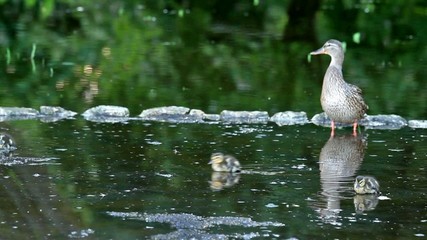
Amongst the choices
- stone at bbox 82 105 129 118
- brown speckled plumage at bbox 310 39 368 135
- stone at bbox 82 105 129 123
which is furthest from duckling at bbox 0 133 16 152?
brown speckled plumage at bbox 310 39 368 135

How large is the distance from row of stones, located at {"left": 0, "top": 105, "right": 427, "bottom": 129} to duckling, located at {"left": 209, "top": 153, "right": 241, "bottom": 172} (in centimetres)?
286

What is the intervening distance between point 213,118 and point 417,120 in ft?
7.97

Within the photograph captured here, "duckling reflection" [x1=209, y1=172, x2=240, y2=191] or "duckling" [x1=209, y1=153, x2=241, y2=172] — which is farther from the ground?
"duckling" [x1=209, y1=153, x2=241, y2=172]

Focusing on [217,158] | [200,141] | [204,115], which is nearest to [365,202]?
[217,158]

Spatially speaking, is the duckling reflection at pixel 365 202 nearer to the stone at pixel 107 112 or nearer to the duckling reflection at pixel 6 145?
the duckling reflection at pixel 6 145

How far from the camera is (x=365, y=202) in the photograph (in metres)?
9.41

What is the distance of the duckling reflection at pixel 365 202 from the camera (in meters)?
9.20

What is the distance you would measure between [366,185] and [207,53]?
1107 centimetres

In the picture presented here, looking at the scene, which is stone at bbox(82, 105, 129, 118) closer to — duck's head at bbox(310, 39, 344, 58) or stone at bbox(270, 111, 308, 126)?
stone at bbox(270, 111, 308, 126)

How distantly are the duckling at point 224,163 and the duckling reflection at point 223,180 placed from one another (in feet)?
0.14

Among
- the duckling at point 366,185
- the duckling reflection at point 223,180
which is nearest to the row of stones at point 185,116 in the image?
the duckling reflection at point 223,180

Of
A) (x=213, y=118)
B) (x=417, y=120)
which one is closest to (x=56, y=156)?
(x=213, y=118)

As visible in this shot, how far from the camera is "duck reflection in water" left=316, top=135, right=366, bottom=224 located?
30.2 feet

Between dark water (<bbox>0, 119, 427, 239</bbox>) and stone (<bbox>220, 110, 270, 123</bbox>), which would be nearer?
dark water (<bbox>0, 119, 427, 239</bbox>)
